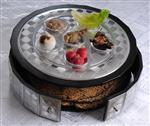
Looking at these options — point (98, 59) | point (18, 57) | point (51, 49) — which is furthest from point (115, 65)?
point (18, 57)

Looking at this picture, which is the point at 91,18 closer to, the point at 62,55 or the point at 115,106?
the point at 62,55

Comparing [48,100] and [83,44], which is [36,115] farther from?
[83,44]

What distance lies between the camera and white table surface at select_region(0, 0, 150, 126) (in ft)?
4.28

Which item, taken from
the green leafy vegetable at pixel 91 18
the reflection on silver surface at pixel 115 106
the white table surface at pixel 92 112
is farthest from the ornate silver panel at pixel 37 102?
the green leafy vegetable at pixel 91 18

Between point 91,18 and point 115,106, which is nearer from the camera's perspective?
point 115,106

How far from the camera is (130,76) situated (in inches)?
54.2

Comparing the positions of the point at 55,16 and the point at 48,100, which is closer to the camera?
the point at 48,100

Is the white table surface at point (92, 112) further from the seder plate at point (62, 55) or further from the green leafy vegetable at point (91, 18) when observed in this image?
the green leafy vegetable at point (91, 18)

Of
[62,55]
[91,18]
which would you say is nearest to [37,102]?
[62,55]

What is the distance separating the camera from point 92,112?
1.34 metres

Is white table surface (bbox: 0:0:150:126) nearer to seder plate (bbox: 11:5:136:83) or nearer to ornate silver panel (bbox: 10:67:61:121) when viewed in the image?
ornate silver panel (bbox: 10:67:61:121)

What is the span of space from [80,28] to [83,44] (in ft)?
0.32

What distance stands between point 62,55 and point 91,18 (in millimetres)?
210

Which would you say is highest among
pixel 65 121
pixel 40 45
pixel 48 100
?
pixel 40 45
